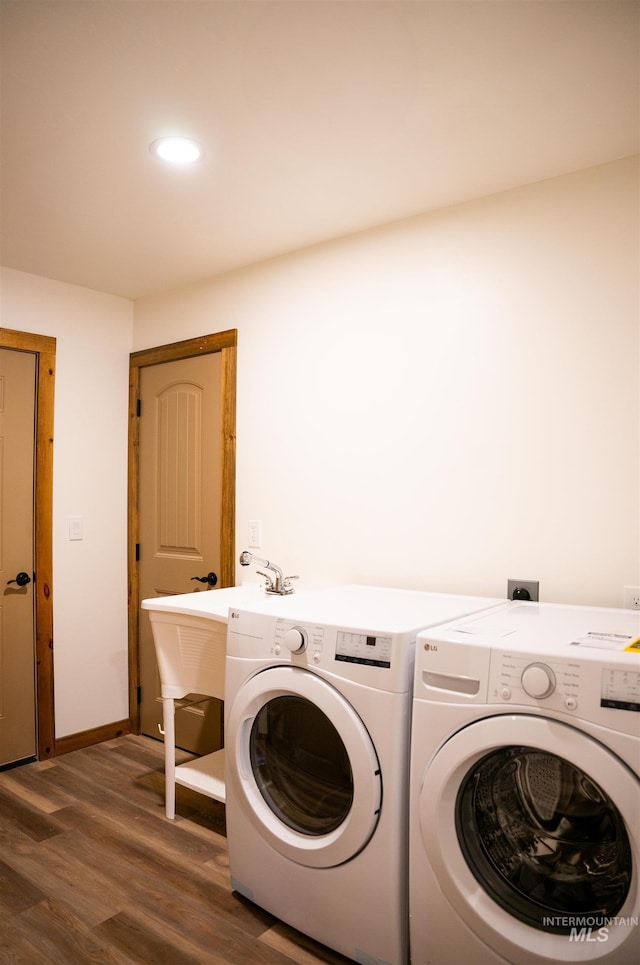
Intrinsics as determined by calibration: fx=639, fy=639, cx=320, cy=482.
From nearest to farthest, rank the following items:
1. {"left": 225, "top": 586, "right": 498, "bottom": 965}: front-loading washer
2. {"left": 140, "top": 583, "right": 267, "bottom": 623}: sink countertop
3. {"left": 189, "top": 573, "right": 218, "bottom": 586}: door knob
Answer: {"left": 225, "top": 586, "right": 498, "bottom": 965}: front-loading washer
{"left": 140, "top": 583, "right": 267, "bottom": 623}: sink countertop
{"left": 189, "top": 573, "right": 218, "bottom": 586}: door knob

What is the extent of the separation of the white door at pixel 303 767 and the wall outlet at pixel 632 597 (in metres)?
0.92

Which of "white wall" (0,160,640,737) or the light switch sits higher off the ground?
"white wall" (0,160,640,737)

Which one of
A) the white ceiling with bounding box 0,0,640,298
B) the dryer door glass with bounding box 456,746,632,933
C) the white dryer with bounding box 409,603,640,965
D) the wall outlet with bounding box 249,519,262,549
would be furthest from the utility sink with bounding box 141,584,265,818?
the white ceiling with bounding box 0,0,640,298

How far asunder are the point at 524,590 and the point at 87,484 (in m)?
2.26

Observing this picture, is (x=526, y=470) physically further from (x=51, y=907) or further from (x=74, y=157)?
(x=51, y=907)

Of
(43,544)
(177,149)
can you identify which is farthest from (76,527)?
(177,149)

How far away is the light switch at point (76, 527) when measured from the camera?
324 cm

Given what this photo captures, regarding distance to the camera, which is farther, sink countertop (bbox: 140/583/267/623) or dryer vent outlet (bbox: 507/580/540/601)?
sink countertop (bbox: 140/583/267/623)

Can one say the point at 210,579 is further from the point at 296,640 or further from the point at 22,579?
the point at 296,640

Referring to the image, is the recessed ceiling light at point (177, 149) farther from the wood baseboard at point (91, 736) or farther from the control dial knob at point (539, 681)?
the wood baseboard at point (91, 736)

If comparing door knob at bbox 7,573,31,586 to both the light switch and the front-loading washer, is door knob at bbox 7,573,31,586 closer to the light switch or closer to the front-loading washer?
the light switch

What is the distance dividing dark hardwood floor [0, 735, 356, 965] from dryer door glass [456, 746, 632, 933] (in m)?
0.61

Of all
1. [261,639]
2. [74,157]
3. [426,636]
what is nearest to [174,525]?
[261,639]

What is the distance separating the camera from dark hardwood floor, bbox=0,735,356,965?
1.78 meters
